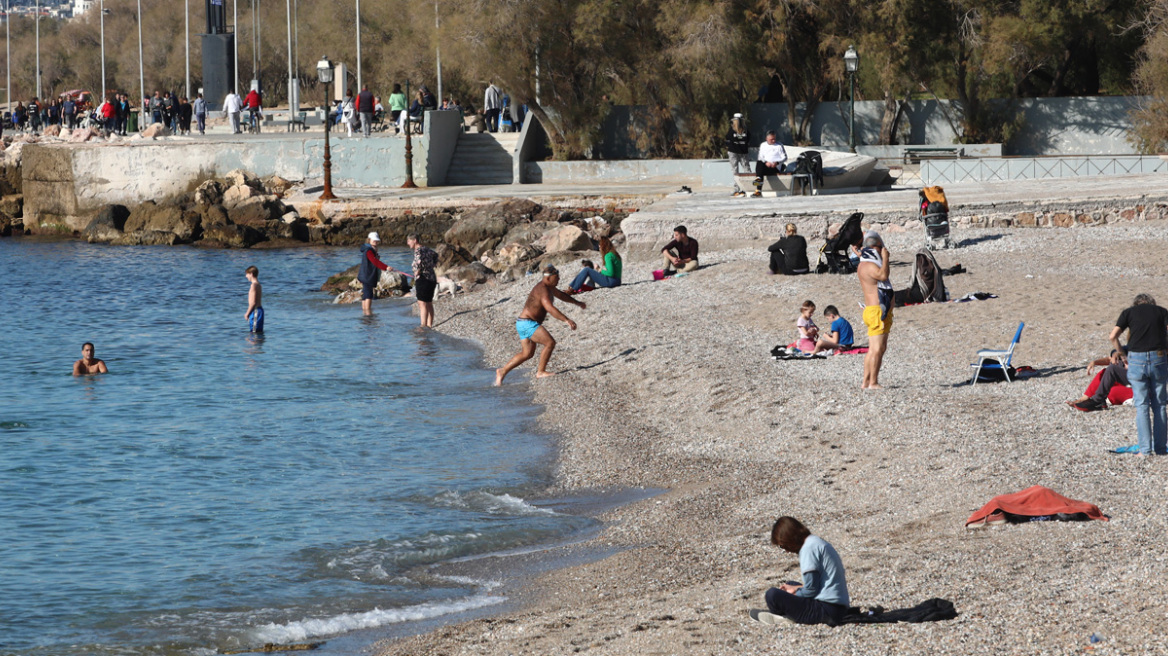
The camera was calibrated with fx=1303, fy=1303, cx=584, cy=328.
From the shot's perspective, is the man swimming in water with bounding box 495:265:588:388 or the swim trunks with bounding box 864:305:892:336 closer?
the swim trunks with bounding box 864:305:892:336

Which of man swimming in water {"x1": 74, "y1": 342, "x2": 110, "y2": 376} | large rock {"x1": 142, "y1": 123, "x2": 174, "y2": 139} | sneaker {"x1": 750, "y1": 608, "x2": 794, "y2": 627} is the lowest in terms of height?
man swimming in water {"x1": 74, "y1": 342, "x2": 110, "y2": 376}

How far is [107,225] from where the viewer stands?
41.7 meters

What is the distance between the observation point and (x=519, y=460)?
45.0ft

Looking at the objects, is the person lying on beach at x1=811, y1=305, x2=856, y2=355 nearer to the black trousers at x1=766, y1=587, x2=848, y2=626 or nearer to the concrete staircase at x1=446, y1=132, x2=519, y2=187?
the black trousers at x1=766, y1=587, x2=848, y2=626

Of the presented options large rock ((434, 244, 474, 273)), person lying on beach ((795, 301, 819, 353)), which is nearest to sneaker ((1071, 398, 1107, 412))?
person lying on beach ((795, 301, 819, 353))

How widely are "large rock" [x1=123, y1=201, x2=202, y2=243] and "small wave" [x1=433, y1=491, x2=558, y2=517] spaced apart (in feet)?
97.7

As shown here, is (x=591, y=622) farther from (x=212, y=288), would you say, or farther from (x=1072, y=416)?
(x=212, y=288)

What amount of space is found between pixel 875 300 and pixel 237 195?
3094 cm

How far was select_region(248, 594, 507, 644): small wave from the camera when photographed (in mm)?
9039

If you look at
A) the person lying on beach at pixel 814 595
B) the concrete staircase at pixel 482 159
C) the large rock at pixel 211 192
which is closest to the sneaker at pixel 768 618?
the person lying on beach at pixel 814 595

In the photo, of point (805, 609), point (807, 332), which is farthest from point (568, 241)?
point (805, 609)

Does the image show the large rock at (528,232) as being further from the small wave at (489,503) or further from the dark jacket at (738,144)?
the small wave at (489,503)

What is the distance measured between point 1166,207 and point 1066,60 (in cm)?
1525

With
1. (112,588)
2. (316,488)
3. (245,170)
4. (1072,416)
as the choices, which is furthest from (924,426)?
(245,170)
